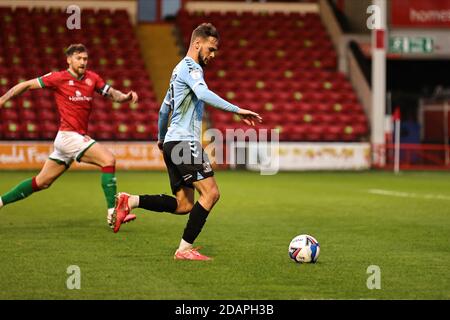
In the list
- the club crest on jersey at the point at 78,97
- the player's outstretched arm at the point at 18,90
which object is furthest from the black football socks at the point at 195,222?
the club crest on jersey at the point at 78,97

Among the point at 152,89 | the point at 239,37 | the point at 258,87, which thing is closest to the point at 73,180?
the point at 152,89

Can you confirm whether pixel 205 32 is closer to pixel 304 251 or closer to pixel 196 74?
pixel 196 74

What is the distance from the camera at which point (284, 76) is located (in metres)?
30.7

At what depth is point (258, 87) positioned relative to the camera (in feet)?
98.2

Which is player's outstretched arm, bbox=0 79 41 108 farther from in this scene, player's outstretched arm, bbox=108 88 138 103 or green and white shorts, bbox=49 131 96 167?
player's outstretched arm, bbox=108 88 138 103

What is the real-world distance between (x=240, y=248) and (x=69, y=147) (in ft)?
9.33

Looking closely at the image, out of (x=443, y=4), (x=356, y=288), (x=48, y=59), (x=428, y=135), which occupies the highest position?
(x=443, y=4)

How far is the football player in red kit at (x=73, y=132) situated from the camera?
34.8ft

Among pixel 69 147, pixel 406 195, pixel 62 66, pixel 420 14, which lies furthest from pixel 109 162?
pixel 420 14

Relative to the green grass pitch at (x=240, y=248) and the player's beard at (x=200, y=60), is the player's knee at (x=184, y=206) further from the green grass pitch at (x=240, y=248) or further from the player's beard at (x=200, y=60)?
the player's beard at (x=200, y=60)

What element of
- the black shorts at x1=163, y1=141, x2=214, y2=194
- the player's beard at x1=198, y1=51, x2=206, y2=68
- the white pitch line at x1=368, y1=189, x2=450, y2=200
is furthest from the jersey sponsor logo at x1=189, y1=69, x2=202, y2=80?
the white pitch line at x1=368, y1=189, x2=450, y2=200

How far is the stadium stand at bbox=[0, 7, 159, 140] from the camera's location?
26.4 metres

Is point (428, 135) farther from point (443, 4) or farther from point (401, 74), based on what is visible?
point (443, 4)

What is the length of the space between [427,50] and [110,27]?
1109 cm
